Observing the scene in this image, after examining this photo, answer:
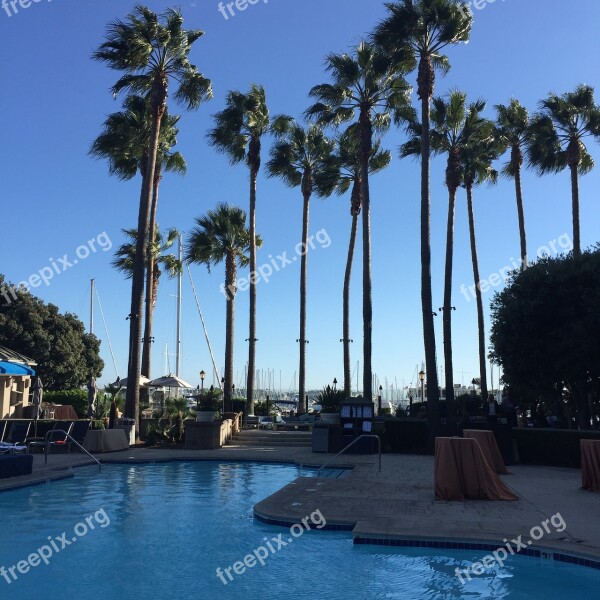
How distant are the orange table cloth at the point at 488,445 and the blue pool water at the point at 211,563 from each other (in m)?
4.09

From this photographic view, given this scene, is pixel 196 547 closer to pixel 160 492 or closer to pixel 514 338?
pixel 160 492

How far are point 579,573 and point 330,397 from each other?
1641 centimetres

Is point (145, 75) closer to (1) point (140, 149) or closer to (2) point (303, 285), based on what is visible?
(1) point (140, 149)

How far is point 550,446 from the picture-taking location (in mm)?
17031

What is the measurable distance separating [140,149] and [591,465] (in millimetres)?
21375

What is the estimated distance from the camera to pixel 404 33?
2264 cm

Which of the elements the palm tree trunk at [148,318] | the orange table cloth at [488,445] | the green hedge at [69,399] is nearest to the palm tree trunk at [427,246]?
the orange table cloth at [488,445]

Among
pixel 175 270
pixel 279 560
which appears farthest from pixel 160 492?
pixel 175 270

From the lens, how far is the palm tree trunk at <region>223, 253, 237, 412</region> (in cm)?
2895

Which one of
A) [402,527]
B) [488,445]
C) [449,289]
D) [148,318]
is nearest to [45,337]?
[148,318]

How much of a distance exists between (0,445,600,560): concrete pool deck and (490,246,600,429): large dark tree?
3.35m

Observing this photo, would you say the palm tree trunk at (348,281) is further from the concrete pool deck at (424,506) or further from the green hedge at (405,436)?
the concrete pool deck at (424,506)

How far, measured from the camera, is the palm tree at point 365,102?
83.2 feet

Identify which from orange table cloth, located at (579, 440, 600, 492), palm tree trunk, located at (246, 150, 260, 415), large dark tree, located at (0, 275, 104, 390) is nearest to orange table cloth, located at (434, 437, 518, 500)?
orange table cloth, located at (579, 440, 600, 492)
